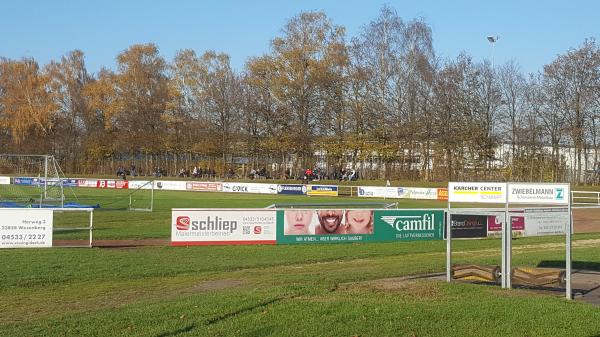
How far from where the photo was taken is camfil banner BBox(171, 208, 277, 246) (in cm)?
2272

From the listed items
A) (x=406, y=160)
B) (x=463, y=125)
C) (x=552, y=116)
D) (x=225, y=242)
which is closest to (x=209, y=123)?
(x=406, y=160)

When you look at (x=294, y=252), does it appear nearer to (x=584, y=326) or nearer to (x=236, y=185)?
(x=584, y=326)

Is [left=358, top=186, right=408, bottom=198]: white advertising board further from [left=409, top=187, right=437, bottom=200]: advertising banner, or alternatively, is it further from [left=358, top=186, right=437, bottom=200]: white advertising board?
[left=409, top=187, right=437, bottom=200]: advertising banner

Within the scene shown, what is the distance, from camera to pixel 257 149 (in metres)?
86.9

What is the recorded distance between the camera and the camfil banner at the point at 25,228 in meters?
20.4

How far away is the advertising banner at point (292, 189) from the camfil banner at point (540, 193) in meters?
53.2

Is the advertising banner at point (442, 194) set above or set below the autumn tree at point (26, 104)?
below

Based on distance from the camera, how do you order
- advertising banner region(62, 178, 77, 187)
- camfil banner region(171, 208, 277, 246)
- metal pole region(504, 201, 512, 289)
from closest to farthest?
metal pole region(504, 201, 512, 289), camfil banner region(171, 208, 277, 246), advertising banner region(62, 178, 77, 187)

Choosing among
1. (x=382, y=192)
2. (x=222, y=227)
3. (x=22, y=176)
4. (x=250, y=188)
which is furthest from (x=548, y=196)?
(x=250, y=188)

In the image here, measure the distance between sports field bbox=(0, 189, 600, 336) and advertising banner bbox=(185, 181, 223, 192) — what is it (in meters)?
50.2

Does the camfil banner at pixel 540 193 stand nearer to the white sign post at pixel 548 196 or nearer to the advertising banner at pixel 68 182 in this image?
the white sign post at pixel 548 196

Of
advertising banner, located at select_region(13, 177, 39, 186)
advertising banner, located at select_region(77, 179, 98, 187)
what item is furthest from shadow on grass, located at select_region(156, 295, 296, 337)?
advertising banner, located at select_region(77, 179, 98, 187)

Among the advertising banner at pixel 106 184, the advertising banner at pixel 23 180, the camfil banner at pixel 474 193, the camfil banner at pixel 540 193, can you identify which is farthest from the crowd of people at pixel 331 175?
the camfil banner at pixel 540 193

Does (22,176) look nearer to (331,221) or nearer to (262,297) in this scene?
(331,221)
